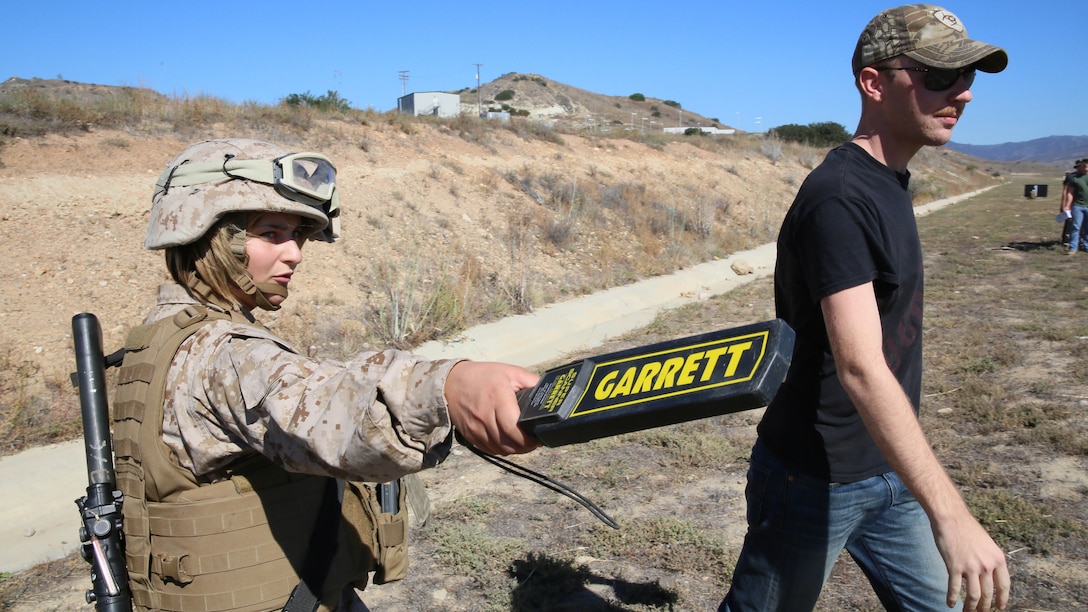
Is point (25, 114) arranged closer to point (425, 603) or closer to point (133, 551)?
point (425, 603)

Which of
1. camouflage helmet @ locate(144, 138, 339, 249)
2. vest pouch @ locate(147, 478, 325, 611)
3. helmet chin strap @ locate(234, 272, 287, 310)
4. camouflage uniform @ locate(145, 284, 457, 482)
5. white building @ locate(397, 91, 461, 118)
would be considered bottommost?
vest pouch @ locate(147, 478, 325, 611)

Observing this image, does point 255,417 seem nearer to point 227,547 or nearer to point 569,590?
point 227,547

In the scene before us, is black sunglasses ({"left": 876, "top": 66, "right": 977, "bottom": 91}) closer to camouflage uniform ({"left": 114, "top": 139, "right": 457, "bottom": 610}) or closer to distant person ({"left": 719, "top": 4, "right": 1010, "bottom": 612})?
A: distant person ({"left": 719, "top": 4, "right": 1010, "bottom": 612})

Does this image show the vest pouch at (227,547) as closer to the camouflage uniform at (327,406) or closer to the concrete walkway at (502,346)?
the camouflage uniform at (327,406)

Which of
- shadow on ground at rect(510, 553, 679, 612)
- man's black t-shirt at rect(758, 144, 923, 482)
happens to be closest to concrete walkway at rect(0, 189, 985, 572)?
shadow on ground at rect(510, 553, 679, 612)

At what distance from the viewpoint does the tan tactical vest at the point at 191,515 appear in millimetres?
1484

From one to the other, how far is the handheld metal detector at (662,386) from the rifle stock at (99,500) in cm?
103

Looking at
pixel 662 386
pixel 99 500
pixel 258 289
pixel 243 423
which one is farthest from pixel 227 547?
pixel 662 386

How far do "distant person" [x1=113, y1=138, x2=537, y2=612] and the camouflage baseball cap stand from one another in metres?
1.36

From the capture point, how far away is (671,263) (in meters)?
13.7

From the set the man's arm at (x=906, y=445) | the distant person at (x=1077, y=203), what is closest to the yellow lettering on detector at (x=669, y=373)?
the man's arm at (x=906, y=445)

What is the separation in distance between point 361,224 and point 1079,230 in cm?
1213

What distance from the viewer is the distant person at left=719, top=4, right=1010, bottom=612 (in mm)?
1831

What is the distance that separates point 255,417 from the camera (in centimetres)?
125
